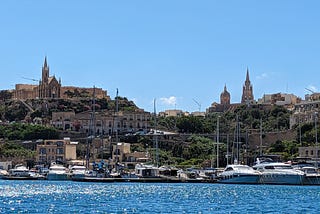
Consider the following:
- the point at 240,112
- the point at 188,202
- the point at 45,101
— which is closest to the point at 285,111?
the point at 240,112

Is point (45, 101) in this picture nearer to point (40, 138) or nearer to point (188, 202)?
point (40, 138)

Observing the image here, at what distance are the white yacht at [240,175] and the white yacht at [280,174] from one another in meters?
0.95

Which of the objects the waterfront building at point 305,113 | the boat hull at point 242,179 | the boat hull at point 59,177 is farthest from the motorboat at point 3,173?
the waterfront building at point 305,113

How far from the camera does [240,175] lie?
96938 millimetres

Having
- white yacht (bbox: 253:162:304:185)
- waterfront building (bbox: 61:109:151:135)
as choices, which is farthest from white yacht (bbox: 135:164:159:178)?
waterfront building (bbox: 61:109:151:135)

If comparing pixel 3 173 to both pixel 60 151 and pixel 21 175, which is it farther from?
pixel 60 151

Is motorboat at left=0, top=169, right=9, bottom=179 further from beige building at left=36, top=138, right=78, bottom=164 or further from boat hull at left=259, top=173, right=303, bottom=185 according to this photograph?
boat hull at left=259, top=173, right=303, bottom=185

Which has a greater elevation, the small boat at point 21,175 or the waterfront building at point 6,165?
the waterfront building at point 6,165

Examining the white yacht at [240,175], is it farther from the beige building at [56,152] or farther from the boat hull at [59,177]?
the beige building at [56,152]

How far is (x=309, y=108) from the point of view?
16338cm

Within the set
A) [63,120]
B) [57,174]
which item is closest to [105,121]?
[63,120]

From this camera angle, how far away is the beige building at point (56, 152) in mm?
140000

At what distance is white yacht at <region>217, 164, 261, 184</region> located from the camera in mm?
96312

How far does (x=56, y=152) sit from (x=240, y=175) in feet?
169
